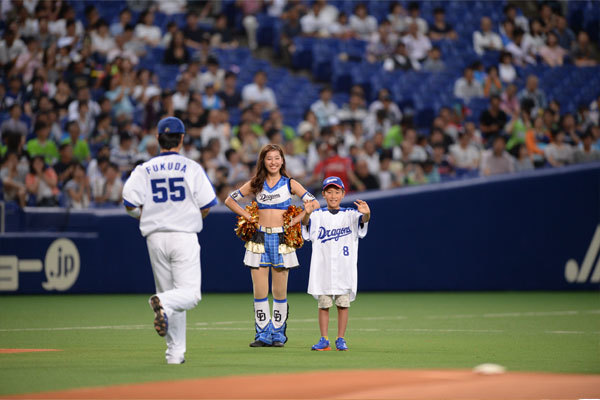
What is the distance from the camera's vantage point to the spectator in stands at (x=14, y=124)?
16812mm

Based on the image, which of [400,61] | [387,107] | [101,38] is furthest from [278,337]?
[400,61]

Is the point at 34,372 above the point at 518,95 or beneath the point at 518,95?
beneath

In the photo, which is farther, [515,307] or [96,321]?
[515,307]

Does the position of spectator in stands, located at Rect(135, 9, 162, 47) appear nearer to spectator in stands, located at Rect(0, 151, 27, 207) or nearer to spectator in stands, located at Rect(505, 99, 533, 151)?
spectator in stands, located at Rect(0, 151, 27, 207)

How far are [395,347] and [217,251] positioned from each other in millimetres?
8166

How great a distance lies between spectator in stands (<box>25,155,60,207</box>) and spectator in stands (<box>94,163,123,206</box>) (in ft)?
2.49

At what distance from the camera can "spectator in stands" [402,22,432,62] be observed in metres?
23.5

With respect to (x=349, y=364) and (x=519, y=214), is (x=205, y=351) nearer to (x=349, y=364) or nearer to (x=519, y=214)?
(x=349, y=364)

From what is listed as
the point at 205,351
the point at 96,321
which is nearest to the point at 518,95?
the point at 96,321

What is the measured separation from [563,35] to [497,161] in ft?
29.6

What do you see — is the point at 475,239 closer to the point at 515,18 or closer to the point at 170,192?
the point at 515,18

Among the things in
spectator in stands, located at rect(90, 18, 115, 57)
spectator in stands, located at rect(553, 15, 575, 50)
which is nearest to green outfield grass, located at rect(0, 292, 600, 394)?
spectator in stands, located at rect(90, 18, 115, 57)

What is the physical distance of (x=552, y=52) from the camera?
24.7m

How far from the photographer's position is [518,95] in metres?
21.9
